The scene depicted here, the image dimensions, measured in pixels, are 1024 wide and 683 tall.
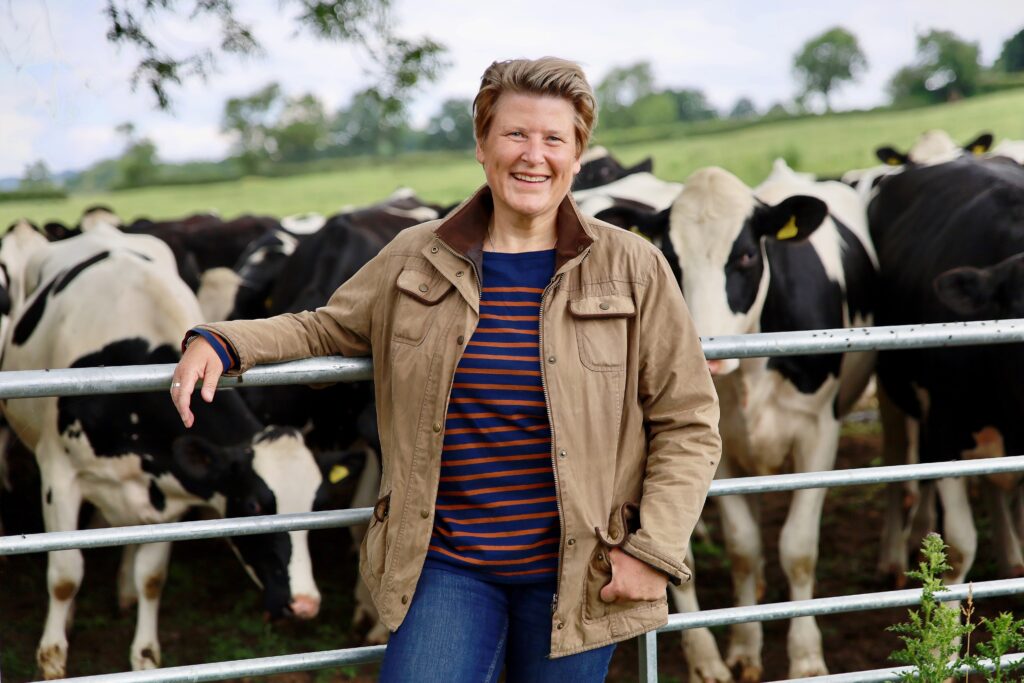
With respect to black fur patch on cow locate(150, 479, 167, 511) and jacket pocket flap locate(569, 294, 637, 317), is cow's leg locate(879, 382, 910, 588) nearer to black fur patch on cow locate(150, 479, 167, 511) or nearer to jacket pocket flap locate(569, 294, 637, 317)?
black fur patch on cow locate(150, 479, 167, 511)

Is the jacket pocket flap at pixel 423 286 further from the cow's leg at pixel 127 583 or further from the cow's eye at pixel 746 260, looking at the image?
the cow's leg at pixel 127 583

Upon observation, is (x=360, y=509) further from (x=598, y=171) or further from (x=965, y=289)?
(x=598, y=171)

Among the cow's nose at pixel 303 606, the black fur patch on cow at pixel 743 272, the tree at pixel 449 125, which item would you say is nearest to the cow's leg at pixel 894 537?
the black fur patch on cow at pixel 743 272

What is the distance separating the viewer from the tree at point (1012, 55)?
14516 mm

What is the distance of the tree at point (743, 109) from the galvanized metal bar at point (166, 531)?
49.3 ft

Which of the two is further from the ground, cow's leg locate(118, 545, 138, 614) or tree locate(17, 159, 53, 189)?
tree locate(17, 159, 53, 189)

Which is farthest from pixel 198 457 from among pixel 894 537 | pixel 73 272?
pixel 894 537

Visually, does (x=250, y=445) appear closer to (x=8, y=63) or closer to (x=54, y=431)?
(x=54, y=431)

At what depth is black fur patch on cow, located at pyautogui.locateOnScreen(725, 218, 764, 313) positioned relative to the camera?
15.8 feet

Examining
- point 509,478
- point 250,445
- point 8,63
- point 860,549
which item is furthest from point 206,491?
point 860,549

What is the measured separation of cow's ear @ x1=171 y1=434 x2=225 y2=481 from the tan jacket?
2754 millimetres

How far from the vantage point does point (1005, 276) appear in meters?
4.40

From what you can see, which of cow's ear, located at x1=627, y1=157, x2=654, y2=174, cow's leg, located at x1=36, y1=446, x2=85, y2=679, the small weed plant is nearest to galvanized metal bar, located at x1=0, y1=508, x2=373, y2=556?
the small weed plant

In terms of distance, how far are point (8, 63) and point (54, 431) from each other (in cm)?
182
